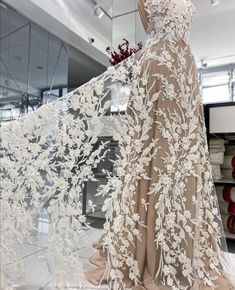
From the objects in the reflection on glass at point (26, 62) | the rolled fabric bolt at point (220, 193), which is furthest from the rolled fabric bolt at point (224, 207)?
the reflection on glass at point (26, 62)

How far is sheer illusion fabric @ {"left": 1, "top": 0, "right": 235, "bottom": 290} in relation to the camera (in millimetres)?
1142

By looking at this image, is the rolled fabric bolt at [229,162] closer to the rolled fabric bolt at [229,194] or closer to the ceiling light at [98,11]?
the rolled fabric bolt at [229,194]

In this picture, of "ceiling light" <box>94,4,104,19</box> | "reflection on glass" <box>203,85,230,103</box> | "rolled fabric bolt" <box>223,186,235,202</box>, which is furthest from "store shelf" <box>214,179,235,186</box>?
"ceiling light" <box>94,4,104,19</box>

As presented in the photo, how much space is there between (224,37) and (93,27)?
1.76 m

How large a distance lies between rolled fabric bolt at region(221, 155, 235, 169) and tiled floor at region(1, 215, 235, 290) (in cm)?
160

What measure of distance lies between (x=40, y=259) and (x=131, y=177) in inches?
22.2

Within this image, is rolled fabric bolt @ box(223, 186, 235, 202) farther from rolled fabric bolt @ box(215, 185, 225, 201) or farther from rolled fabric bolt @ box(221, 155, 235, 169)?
rolled fabric bolt @ box(221, 155, 235, 169)

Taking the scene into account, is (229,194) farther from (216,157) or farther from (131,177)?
(131,177)

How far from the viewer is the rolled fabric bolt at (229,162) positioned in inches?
91.8

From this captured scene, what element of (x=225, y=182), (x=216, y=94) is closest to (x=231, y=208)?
(x=225, y=182)

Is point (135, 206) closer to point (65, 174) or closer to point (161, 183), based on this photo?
point (161, 183)

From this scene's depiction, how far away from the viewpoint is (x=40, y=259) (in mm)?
1225

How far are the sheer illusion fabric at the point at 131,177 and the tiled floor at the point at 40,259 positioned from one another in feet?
0.12

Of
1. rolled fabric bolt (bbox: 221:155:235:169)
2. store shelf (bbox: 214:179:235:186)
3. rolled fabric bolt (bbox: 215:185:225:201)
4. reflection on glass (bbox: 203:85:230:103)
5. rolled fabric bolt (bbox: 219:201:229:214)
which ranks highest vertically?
reflection on glass (bbox: 203:85:230:103)
